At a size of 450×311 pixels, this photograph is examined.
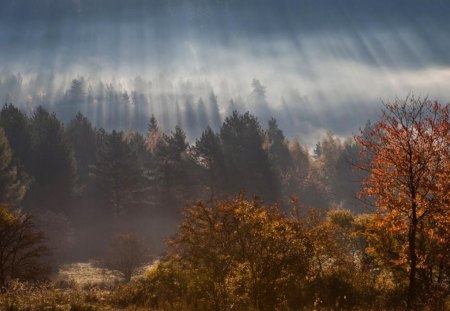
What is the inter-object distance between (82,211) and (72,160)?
808 centimetres

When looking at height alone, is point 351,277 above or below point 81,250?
below

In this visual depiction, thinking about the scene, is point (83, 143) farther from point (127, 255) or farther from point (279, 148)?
point (127, 255)

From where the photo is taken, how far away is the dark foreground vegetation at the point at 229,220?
12.1 metres

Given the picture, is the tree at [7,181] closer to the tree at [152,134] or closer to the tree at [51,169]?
the tree at [51,169]

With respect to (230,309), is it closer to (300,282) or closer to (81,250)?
(300,282)

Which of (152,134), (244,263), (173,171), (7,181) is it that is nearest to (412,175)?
(244,263)

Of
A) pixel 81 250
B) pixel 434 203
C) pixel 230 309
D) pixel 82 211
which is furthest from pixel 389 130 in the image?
pixel 82 211

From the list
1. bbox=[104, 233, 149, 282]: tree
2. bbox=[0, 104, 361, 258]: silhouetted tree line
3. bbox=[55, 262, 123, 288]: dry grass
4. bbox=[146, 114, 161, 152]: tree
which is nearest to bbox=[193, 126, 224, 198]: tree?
bbox=[0, 104, 361, 258]: silhouetted tree line

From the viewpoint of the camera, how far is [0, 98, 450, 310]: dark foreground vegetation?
39.7 feet

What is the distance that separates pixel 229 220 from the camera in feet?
Answer: 51.5

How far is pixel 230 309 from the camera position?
11219mm

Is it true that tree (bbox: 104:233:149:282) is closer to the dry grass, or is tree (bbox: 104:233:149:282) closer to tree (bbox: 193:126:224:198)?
the dry grass

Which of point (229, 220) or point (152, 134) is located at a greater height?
point (152, 134)

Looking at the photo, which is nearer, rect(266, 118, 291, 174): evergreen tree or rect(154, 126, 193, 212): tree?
rect(154, 126, 193, 212): tree
